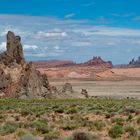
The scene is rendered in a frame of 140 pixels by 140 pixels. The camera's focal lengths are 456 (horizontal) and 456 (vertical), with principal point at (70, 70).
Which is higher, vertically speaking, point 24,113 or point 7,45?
point 7,45

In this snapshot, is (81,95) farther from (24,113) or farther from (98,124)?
(98,124)

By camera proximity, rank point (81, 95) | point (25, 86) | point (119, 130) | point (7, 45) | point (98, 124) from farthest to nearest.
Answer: point (81, 95), point (7, 45), point (25, 86), point (98, 124), point (119, 130)

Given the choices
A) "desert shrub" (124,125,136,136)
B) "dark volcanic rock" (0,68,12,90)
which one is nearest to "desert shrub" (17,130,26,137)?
"desert shrub" (124,125,136,136)

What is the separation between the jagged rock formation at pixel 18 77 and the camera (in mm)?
55906

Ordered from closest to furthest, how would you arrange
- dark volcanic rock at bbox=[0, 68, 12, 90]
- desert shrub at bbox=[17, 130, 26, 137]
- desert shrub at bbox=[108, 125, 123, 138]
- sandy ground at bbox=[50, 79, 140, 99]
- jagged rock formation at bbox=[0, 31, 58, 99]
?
desert shrub at bbox=[108, 125, 123, 138], desert shrub at bbox=[17, 130, 26, 137], jagged rock formation at bbox=[0, 31, 58, 99], dark volcanic rock at bbox=[0, 68, 12, 90], sandy ground at bbox=[50, 79, 140, 99]

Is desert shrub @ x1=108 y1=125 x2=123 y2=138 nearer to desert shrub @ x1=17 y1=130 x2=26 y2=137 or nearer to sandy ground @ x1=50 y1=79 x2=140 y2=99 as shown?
desert shrub @ x1=17 y1=130 x2=26 y2=137

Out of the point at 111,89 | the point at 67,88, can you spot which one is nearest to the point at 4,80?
the point at 67,88

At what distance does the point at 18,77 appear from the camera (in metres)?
57.7

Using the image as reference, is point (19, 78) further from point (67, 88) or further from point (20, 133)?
point (20, 133)

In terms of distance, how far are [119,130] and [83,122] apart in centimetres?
405

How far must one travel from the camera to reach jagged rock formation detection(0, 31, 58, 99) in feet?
183

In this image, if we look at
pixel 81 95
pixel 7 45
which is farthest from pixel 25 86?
pixel 81 95

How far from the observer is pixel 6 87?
56.9 metres

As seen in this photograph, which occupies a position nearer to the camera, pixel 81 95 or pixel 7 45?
pixel 7 45
